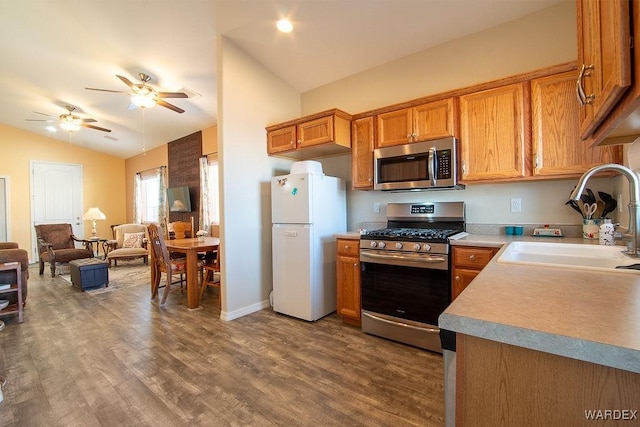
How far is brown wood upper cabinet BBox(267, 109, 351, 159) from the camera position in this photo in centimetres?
301

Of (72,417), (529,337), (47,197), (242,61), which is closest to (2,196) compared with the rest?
(47,197)

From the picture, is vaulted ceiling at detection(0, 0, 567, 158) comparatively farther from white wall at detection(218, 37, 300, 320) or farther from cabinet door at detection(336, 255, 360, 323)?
cabinet door at detection(336, 255, 360, 323)

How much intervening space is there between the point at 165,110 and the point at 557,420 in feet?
19.5

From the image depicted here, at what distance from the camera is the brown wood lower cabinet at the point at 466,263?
2.14 meters

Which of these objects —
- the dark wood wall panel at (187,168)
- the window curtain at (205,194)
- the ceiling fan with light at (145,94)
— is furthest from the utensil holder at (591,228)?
the dark wood wall panel at (187,168)

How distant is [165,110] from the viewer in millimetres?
5102

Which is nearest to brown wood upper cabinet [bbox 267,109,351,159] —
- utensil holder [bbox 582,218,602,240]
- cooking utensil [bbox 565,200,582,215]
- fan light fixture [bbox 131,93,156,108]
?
fan light fixture [bbox 131,93,156,108]

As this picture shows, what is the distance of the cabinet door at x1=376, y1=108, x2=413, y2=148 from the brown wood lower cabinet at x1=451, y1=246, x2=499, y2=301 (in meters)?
1.13

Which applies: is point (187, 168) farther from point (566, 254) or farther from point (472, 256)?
point (566, 254)

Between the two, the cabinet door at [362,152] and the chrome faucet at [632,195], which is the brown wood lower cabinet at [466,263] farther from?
the cabinet door at [362,152]

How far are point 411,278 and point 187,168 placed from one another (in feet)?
18.1

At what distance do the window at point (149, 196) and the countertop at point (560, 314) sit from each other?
8088mm

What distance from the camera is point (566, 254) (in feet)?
5.50

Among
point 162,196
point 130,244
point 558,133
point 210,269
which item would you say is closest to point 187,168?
point 162,196
